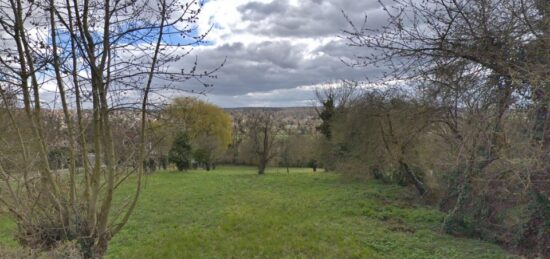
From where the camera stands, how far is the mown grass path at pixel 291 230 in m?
7.42

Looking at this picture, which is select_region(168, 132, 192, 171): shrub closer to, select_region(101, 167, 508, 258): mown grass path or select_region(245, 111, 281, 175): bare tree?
select_region(245, 111, 281, 175): bare tree

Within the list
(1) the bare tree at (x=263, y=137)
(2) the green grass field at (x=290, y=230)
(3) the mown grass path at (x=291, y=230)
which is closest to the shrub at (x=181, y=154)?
(1) the bare tree at (x=263, y=137)

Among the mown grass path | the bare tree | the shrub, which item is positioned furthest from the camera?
the bare tree

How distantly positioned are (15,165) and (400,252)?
6444 millimetres

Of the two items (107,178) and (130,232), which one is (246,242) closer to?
(130,232)

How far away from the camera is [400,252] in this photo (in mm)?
7340

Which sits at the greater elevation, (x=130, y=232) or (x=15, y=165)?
(x=15, y=165)

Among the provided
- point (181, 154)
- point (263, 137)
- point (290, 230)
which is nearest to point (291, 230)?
point (290, 230)

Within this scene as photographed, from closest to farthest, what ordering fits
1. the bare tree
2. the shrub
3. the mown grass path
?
the mown grass path
the shrub
the bare tree

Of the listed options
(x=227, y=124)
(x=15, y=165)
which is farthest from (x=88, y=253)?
(x=227, y=124)

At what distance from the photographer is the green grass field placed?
7.42 meters

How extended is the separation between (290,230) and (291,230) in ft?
0.08

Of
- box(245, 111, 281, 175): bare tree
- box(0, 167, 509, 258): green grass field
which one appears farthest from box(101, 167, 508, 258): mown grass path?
box(245, 111, 281, 175): bare tree

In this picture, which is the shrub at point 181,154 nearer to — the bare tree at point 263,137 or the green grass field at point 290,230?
the bare tree at point 263,137
